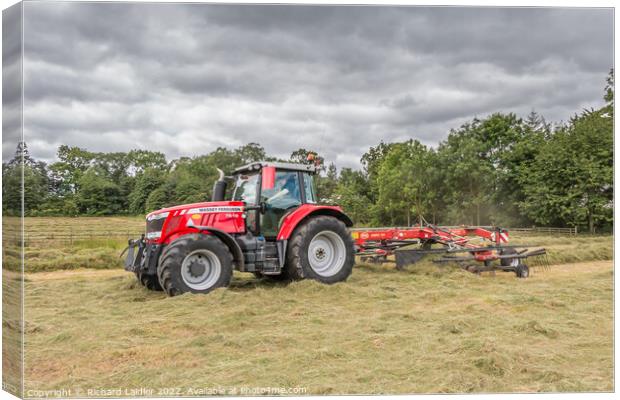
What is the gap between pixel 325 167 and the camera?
870 cm

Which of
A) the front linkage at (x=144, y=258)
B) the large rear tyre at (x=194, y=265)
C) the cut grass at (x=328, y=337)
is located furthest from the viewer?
the front linkage at (x=144, y=258)

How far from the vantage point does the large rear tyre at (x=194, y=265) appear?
24.5 ft

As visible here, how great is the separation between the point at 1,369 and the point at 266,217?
4932mm

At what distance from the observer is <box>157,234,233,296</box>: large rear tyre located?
7.46m

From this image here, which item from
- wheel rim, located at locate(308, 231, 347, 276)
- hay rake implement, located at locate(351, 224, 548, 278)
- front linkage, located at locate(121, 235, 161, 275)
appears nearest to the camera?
front linkage, located at locate(121, 235, 161, 275)

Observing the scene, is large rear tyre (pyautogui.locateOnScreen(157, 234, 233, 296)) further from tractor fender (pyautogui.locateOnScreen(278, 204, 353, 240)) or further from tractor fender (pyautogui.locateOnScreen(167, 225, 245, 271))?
tractor fender (pyautogui.locateOnScreen(278, 204, 353, 240))

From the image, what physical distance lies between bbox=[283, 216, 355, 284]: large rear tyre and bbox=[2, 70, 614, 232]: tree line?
0.94m

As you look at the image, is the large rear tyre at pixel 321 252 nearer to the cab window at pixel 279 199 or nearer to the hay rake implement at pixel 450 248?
the cab window at pixel 279 199

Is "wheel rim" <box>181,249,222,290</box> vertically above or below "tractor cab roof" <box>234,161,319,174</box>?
below

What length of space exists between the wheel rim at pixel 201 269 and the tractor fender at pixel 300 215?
47.1 inches

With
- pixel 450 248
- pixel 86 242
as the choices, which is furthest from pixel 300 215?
pixel 450 248

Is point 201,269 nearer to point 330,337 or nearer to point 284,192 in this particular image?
point 284,192

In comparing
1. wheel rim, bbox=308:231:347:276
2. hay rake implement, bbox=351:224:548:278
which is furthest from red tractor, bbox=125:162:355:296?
hay rake implement, bbox=351:224:548:278

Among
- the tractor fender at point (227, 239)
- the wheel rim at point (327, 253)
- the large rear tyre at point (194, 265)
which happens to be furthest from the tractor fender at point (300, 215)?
the large rear tyre at point (194, 265)
